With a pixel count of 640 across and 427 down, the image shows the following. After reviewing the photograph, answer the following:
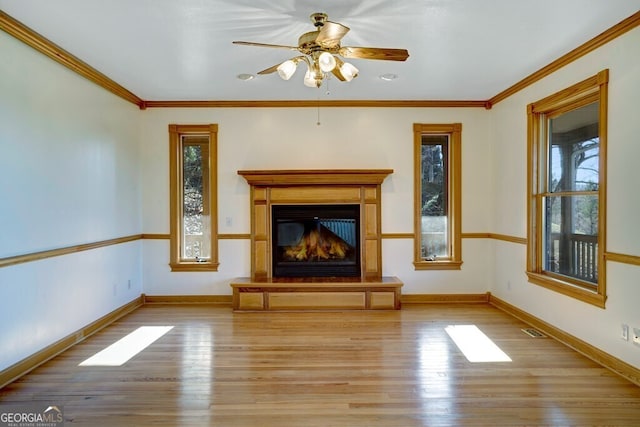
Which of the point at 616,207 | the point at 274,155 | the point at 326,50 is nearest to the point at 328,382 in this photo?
the point at 326,50

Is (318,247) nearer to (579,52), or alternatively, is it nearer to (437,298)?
(437,298)

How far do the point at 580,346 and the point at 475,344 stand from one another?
2.77 feet

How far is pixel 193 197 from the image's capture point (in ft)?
15.5

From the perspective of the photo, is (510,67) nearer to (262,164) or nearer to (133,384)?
(262,164)

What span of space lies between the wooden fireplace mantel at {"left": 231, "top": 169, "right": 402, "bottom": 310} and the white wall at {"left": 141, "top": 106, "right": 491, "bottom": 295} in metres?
0.15

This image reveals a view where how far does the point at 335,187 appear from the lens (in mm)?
4582

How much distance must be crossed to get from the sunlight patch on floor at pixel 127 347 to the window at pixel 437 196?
10.2 ft

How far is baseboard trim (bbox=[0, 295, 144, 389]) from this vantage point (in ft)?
8.57

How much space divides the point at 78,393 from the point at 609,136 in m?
4.31

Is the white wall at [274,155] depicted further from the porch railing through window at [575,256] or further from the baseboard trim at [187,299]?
the porch railing through window at [575,256]

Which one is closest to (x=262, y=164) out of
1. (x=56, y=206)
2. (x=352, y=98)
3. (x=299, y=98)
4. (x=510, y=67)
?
(x=299, y=98)

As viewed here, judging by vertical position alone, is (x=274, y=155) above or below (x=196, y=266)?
above

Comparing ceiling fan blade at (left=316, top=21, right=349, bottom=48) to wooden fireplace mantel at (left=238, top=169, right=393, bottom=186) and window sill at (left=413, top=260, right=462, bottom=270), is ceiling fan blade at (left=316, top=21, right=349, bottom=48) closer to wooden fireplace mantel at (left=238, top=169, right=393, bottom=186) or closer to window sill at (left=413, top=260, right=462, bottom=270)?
wooden fireplace mantel at (left=238, top=169, right=393, bottom=186)

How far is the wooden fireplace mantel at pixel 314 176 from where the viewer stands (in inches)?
175
